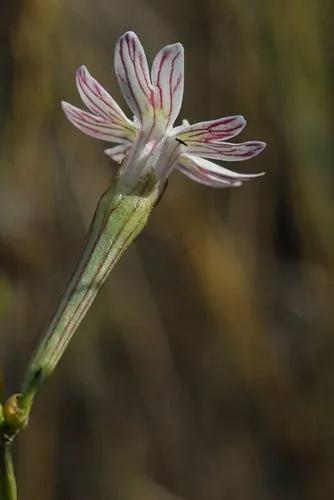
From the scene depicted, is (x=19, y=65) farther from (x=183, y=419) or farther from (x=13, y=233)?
(x=183, y=419)

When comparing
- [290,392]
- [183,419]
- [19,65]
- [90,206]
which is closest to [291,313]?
[290,392]

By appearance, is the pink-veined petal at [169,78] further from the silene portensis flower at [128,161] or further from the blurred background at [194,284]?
the blurred background at [194,284]

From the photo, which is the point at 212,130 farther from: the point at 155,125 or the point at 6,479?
the point at 6,479

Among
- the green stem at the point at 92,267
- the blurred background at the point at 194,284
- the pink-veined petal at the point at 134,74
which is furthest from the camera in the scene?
the blurred background at the point at 194,284

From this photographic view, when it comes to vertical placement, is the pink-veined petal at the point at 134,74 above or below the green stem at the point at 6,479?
above

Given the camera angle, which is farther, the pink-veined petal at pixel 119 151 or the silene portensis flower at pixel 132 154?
the pink-veined petal at pixel 119 151

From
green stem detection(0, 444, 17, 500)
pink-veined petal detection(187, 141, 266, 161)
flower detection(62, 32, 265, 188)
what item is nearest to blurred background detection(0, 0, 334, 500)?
flower detection(62, 32, 265, 188)

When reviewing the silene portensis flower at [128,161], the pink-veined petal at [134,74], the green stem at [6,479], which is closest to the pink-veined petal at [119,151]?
the silene portensis flower at [128,161]

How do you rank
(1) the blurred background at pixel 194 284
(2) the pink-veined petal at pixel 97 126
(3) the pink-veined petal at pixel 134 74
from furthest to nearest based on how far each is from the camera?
(1) the blurred background at pixel 194 284, (2) the pink-veined petal at pixel 97 126, (3) the pink-veined petal at pixel 134 74
